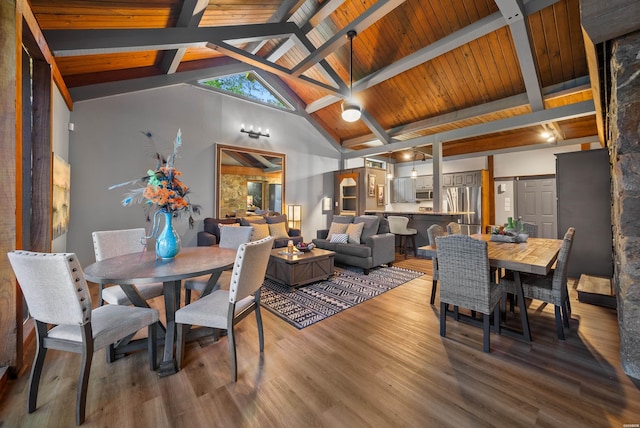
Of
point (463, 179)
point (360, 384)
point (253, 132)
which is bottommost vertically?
point (360, 384)

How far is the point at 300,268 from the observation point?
3635 mm

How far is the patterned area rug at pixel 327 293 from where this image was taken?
111 inches

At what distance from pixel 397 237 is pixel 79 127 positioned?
651 cm

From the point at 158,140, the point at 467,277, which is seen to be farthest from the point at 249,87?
the point at 467,277

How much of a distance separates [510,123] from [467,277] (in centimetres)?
432

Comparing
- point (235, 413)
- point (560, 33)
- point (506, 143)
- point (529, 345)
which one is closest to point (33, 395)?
point (235, 413)

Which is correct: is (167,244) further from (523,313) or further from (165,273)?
(523,313)

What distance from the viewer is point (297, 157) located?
6887 millimetres

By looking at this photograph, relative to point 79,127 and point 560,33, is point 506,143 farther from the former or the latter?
point 79,127

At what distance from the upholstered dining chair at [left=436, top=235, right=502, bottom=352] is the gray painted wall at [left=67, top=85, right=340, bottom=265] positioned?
4.65m

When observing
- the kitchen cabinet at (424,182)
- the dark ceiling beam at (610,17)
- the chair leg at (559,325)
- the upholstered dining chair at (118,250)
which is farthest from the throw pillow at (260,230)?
the kitchen cabinet at (424,182)

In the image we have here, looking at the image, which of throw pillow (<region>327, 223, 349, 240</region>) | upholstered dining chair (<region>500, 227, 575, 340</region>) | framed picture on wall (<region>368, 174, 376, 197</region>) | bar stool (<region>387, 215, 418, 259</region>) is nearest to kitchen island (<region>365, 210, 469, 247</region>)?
bar stool (<region>387, 215, 418, 259</region>)

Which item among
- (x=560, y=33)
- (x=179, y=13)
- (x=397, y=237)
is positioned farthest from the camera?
(x=397, y=237)

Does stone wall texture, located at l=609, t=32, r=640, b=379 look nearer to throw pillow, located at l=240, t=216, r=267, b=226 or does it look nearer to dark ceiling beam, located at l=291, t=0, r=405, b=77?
dark ceiling beam, located at l=291, t=0, r=405, b=77
